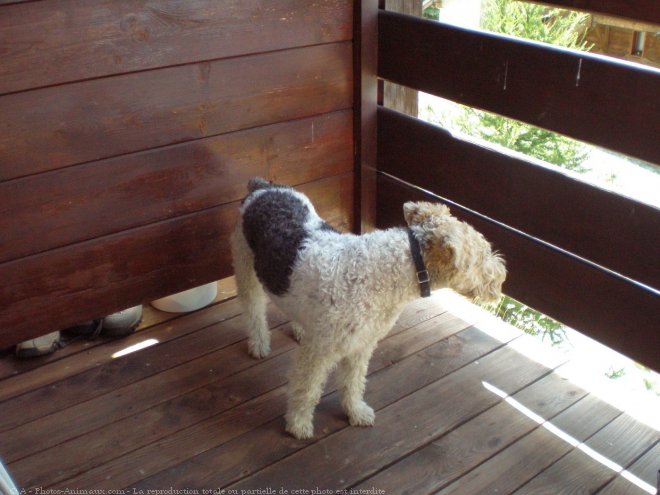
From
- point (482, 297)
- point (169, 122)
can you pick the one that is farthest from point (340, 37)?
point (482, 297)

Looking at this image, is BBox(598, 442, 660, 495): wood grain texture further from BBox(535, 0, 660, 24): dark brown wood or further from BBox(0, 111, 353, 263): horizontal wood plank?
BBox(0, 111, 353, 263): horizontal wood plank

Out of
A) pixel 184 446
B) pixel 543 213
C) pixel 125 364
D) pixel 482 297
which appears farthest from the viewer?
pixel 125 364

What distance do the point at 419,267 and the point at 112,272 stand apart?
129 centimetres

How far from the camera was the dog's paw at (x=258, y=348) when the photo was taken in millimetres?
2668

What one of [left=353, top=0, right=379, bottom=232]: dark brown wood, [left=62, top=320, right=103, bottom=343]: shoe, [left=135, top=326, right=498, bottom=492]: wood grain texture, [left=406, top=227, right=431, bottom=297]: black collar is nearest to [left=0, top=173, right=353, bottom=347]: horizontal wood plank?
[left=62, top=320, right=103, bottom=343]: shoe

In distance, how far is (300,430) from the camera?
2.27 m

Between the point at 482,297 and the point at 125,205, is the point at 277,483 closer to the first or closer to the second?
the point at 482,297

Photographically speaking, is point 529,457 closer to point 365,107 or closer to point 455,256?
point 455,256

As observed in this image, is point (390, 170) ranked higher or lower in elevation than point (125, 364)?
higher

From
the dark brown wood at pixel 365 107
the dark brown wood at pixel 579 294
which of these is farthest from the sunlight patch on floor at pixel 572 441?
the dark brown wood at pixel 365 107

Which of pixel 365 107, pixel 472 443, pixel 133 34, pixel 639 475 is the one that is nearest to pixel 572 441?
pixel 639 475

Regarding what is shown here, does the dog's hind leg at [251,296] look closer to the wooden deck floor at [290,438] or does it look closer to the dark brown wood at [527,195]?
the wooden deck floor at [290,438]

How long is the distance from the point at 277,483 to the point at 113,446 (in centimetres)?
59

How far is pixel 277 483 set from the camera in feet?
6.97
